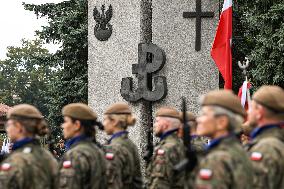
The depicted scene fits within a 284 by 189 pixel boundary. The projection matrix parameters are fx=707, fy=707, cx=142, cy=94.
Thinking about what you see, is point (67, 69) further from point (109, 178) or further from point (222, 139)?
point (222, 139)

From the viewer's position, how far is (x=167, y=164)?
26.8ft

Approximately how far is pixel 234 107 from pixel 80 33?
1812cm

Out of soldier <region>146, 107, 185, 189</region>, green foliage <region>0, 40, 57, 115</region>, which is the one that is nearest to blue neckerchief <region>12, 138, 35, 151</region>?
soldier <region>146, 107, 185, 189</region>

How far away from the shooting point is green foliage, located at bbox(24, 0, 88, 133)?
76.2ft

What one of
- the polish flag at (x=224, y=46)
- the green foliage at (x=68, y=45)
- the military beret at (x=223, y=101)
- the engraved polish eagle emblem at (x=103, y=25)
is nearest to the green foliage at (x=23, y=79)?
the green foliage at (x=68, y=45)

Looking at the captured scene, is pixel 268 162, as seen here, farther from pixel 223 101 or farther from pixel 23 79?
pixel 23 79

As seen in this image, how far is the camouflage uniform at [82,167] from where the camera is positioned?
625 cm

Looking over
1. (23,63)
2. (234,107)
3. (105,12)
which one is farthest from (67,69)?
(23,63)

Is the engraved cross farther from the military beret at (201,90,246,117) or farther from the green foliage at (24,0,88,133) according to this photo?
the military beret at (201,90,246,117)

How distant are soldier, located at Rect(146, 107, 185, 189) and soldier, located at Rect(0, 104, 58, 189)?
2.24 m

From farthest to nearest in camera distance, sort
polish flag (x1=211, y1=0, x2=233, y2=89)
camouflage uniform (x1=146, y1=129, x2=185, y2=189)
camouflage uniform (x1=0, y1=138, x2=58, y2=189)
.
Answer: polish flag (x1=211, y1=0, x2=233, y2=89)
camouflage uniform (x1=146, y1=129, x2=185, y2=189)
camouflage uniform (x1=0, y1=138, x2=58, y2=189)

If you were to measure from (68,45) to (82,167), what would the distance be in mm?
17568

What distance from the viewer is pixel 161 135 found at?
8.48m

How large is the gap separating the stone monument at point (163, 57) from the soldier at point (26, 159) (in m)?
10.2
